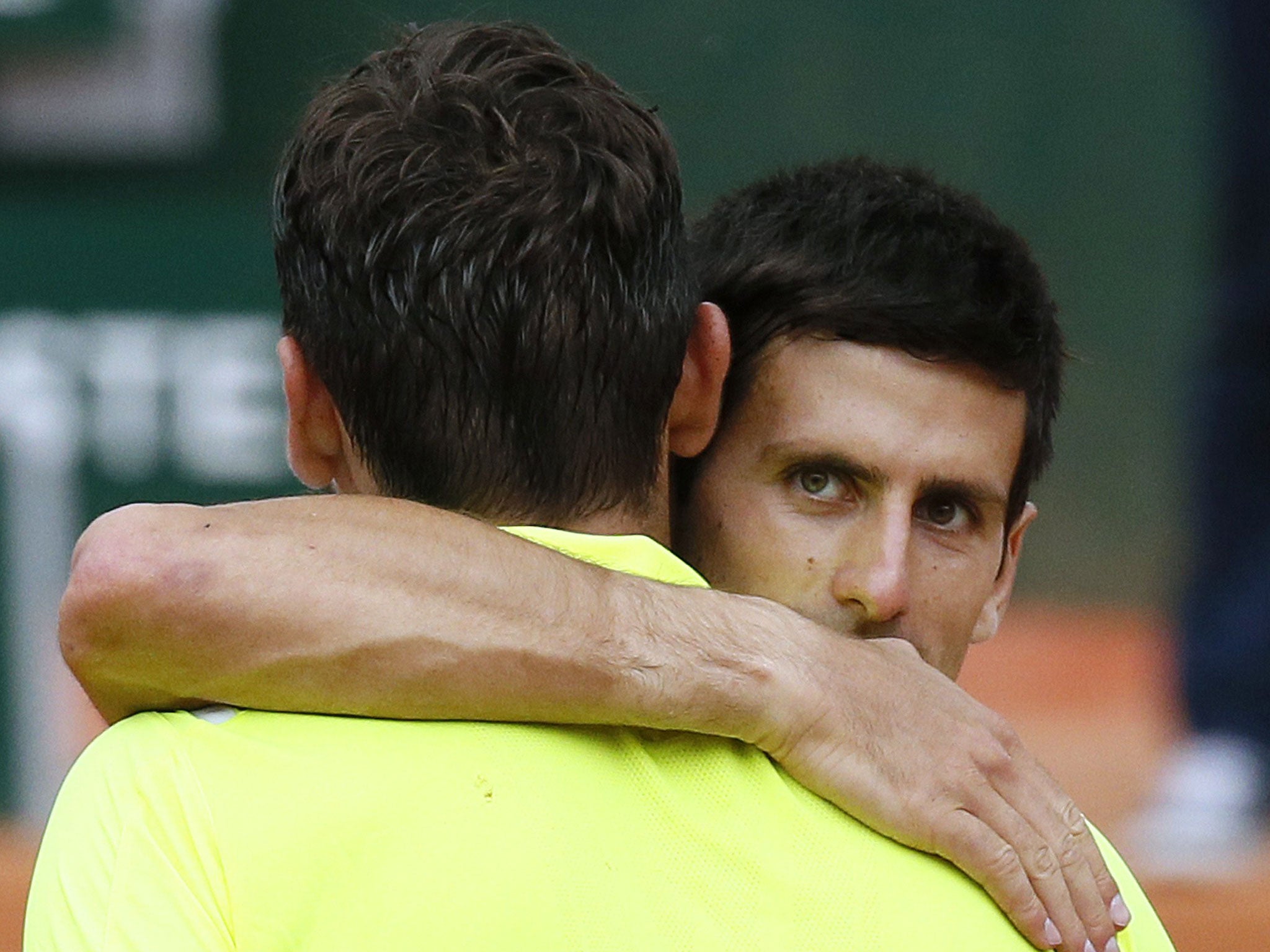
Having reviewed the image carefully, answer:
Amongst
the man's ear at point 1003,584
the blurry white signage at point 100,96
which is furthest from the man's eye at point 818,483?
the blurry white signage at point 100,96

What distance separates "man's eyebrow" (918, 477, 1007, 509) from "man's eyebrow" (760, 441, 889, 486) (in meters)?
0.05

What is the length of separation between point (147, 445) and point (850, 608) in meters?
4.77

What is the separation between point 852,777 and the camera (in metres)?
1.50

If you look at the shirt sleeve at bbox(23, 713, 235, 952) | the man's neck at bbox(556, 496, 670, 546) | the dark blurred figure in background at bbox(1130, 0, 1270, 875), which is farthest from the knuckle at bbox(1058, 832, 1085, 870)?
the dark blurred figure in background at bbox(1130, 0, 1270, 875)

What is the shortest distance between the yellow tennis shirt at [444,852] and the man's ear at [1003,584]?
27.4 inches

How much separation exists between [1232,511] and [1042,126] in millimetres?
2339

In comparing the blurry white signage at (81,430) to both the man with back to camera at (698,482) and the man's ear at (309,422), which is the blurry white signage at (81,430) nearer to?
the man with back to camera at (698,482)

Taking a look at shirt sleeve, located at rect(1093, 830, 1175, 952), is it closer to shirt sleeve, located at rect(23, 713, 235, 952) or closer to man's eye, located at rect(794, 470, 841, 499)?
man's eye, located at rect(794, 470, 841, 499)

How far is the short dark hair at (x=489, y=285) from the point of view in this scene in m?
1.51

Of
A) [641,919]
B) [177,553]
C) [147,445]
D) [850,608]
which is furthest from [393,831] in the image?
[147,445]

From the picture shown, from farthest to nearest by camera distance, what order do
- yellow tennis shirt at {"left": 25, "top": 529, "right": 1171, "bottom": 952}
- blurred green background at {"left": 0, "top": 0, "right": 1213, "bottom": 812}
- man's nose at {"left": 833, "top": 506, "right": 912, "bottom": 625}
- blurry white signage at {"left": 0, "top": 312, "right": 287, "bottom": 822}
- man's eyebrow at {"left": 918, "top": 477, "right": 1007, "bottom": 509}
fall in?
blurred green background at {"left": 0, "top": 0, "right": 1213, "bottom": 812} < blurry white signage at {"left": 0, "top": 312, "right": 287, "bottom": 822} < man's eyebrow at {"left": 918, "top": 477, "right": 1007, "bottom": 509} < man's nose at {"left": 833, "top": 506, "right": 912, "bottom": 625} < yellow tennis shirt at {"left": 25, "top": 529, "right": 1171, "bottom": 952}

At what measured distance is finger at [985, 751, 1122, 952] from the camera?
158 centimetres

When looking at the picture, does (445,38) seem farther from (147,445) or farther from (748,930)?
(147,445)

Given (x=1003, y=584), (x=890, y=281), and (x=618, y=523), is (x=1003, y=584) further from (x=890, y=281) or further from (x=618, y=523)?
(x=618, y=523)
